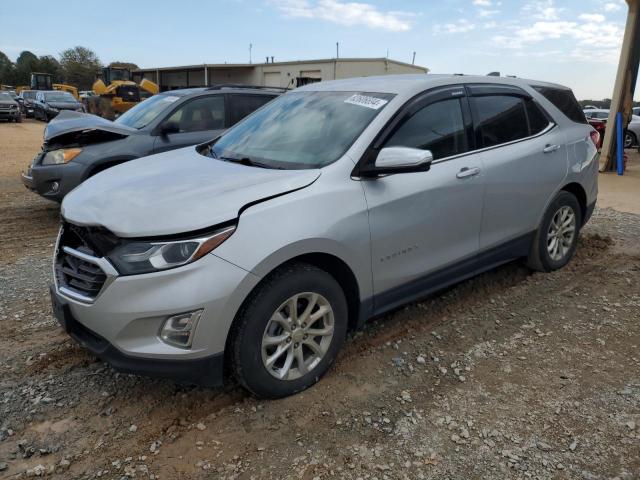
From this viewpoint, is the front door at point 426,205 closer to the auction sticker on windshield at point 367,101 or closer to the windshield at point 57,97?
the auction sticker on windshield at point 367,101

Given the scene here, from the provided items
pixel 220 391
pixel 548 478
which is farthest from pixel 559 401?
pixel 220 391

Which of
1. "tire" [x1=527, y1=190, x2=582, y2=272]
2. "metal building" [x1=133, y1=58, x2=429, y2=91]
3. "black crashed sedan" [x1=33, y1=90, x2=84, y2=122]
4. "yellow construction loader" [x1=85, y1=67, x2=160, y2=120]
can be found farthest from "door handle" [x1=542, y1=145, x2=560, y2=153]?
"black crashed sedan" [x1=33, y1=90, x2=84, y2=122]

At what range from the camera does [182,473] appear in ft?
7.86

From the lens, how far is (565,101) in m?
4.77

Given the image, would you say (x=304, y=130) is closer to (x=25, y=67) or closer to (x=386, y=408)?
(x=386, y=408)

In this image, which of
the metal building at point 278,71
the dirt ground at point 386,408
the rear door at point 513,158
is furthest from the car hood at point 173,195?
the metal building at point 278,71

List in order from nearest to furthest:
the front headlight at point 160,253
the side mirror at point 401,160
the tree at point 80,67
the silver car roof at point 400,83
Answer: the front headlight at point 160,253
the side mirror at point 401,160
the silver car roof at point 400,83
the tree at point 80,67

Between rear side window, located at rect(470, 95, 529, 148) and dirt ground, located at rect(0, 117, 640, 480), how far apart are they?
1.32m

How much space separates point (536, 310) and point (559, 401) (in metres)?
1.25

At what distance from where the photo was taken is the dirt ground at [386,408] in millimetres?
2465

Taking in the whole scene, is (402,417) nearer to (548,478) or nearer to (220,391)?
(548,478)

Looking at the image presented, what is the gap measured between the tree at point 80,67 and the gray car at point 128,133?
76.2 meters

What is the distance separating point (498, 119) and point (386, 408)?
2.41 m

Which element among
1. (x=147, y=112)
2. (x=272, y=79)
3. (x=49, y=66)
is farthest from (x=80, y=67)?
(x=147, y=112)
